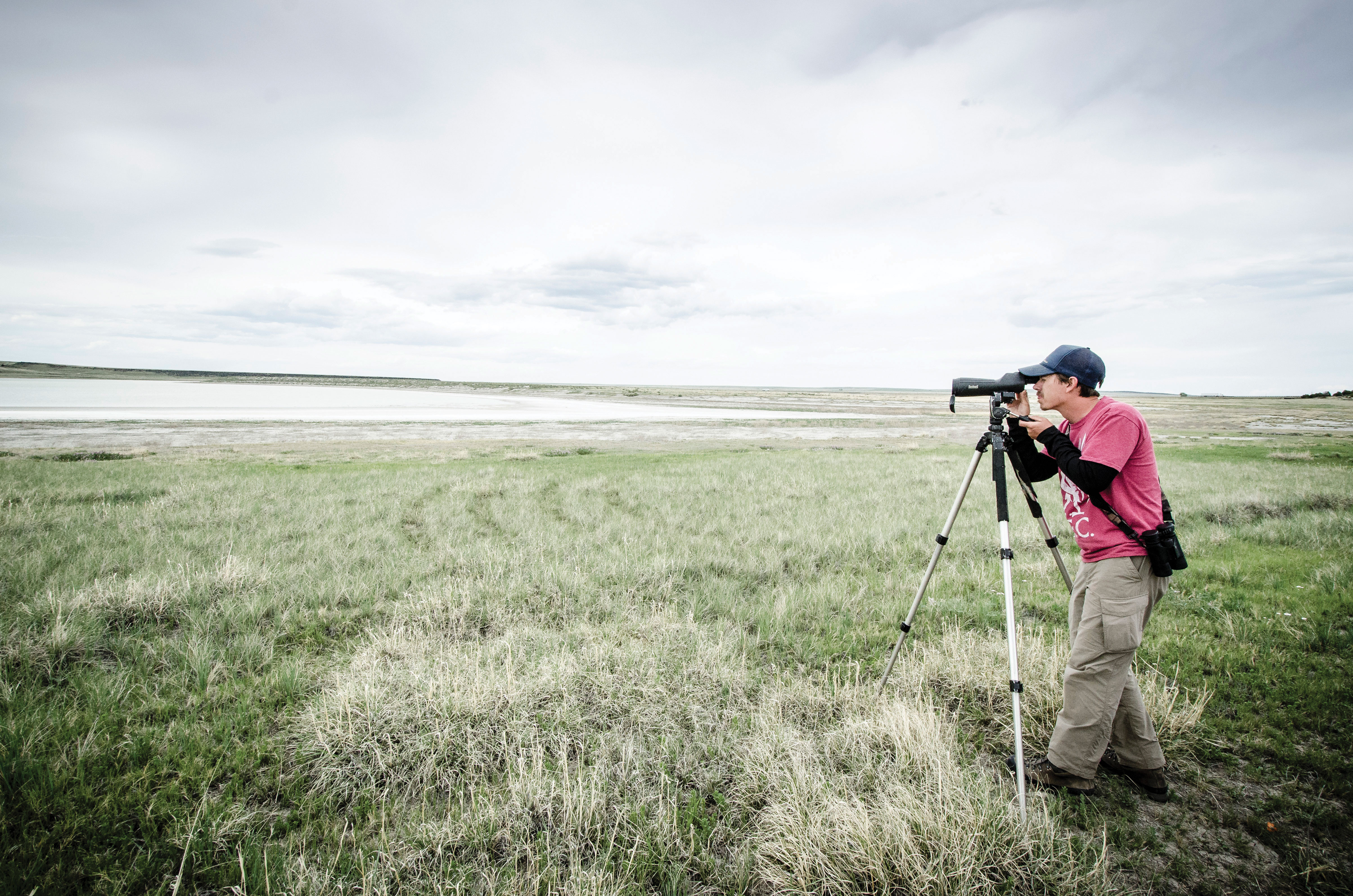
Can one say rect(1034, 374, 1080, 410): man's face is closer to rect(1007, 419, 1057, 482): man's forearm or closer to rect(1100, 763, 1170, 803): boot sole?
rect(1007, 419, 1057, 482): man's forearm

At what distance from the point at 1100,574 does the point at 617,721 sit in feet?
12.6

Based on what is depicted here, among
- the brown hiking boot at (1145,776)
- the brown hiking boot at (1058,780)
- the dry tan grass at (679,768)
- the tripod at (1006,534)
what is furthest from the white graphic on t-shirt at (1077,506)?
the dry tan grass at (679,768)

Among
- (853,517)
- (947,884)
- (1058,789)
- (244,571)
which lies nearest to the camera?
(947,884)

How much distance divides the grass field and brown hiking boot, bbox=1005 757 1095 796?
0.31 ft

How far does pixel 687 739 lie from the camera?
454 centimetres

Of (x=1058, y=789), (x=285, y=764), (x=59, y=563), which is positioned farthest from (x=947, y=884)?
(x=59, y=563)

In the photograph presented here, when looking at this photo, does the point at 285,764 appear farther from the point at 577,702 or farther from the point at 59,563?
the point at 59,563

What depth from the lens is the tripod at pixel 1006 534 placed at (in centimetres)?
357

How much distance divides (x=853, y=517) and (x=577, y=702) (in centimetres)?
964

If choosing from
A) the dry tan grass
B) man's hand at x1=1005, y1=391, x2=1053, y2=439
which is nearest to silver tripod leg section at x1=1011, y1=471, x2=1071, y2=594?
man's hand at x1=1005, y1=391, x2=1053, y2=439

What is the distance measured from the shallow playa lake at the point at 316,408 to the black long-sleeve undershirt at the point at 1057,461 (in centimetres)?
5130

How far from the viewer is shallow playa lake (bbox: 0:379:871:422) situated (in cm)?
5219

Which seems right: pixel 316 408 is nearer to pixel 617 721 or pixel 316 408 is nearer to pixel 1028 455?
pixel 617 721

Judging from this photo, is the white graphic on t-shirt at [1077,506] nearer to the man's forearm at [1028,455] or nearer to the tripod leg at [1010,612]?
the man's forearm at [1028,455]
